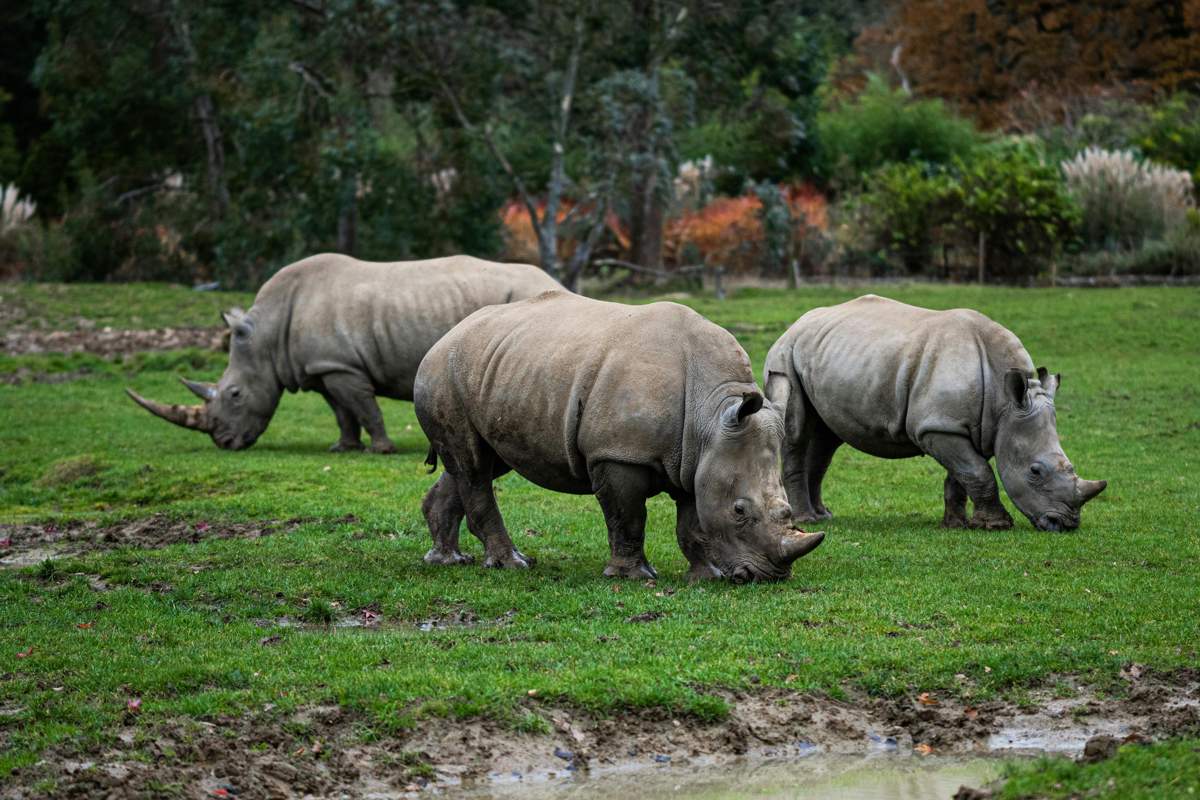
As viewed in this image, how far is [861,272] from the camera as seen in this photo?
3109 centimetres

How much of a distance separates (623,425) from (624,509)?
0.55 meters

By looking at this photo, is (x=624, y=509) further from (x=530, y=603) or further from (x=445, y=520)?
(x=445, y=520)

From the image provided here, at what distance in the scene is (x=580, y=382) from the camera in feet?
32.4

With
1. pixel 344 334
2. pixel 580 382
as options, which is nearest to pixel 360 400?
pixel 344 334

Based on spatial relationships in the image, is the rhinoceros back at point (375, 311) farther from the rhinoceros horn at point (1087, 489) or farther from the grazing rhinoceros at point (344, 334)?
the rhinoceros horn at point (1087, 489)

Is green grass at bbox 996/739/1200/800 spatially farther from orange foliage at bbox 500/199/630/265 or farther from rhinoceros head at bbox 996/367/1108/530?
orange foliage at bbox 500/199/630/265

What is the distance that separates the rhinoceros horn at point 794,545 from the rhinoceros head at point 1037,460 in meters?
2.77

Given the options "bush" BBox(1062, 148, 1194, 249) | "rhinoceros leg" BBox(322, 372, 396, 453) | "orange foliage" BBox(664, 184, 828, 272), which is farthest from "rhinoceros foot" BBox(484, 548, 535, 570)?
"orange foliage" BBox(664, 184, 828, 272)

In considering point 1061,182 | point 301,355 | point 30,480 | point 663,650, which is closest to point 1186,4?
point 1061,182

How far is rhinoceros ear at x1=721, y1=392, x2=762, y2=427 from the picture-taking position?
938 cm

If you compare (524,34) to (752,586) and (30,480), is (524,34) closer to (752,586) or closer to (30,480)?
(30,480)

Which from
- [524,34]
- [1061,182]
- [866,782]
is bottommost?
[866,782]

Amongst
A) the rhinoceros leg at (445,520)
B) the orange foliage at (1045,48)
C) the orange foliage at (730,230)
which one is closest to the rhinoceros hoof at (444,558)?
the rhinoceros leg at (445,520)

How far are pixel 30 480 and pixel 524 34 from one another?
52.0 feet
